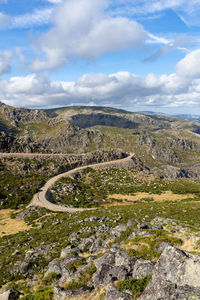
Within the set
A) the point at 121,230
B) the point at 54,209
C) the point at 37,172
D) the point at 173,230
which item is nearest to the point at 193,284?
the point at 173,230

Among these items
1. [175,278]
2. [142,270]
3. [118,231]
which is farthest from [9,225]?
[175,278]

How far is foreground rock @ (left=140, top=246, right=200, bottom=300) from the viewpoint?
10.5 m

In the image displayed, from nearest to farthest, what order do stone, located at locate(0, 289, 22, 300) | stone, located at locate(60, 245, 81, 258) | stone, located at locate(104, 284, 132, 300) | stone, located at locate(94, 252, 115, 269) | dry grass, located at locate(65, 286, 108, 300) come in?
stone, located at locate(104, 284, 132, 300)
dry grass, located at locate(65, 286, 108, 300)
stone, located at locate(0, 289, 22, 300)
stone, located at locate(94, 252, 115, 269)
stone, located at locate(60, 245, 81, 258)

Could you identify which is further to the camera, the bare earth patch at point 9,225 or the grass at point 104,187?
the grass at point 104,187

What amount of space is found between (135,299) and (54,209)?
157 ft

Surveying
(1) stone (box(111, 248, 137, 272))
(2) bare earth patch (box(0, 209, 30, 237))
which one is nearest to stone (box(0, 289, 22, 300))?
(1) stone (box(111, 248, 137, 272))

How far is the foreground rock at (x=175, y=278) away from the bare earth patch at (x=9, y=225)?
129 ft

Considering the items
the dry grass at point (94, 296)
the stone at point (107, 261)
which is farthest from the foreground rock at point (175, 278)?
the stone at point (107, 261)

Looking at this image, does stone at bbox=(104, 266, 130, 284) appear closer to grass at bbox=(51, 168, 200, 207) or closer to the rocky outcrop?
grass at bbox=(51, 168, 200, 207)

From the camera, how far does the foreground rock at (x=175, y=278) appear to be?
10.5 meters

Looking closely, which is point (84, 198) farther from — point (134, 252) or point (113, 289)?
point (113, 289)

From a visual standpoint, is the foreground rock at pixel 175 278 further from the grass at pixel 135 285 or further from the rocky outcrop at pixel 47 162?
the rocky outcrop at pixel 47 162

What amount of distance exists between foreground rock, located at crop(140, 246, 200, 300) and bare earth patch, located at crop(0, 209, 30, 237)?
39302 millimetres

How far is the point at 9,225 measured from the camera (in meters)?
47.3
